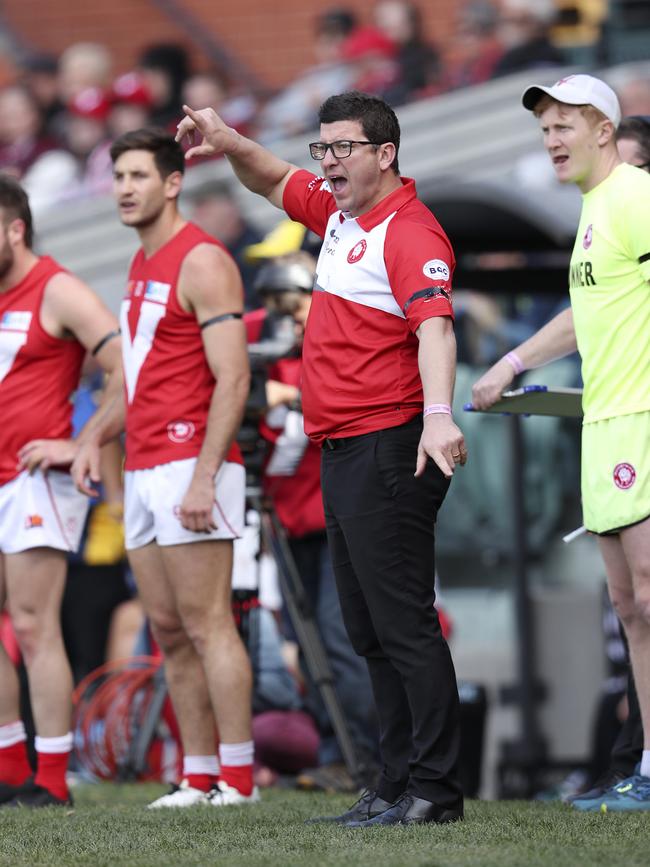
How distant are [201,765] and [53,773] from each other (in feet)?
1.76

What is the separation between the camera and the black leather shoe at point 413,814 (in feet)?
15.5

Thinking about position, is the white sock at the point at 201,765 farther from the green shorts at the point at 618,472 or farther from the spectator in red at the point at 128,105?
the spectator in red at the point at 128,105

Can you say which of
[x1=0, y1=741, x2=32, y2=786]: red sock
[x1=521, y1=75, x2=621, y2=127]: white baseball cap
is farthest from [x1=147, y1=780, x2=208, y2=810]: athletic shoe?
[x1=521, y1=75, x2=621, y2=127]: white baseball cap

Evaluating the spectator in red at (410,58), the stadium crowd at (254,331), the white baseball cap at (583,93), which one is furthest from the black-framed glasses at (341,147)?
the spectator in red at (410,58)

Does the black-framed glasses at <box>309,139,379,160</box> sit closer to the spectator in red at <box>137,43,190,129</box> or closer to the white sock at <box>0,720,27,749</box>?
the white sock at <box>0,720,27,749</box>

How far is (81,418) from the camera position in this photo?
811cm

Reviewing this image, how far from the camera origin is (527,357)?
213 inches

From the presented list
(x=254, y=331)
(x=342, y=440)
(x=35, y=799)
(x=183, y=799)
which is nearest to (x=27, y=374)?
(x=254, y=331)

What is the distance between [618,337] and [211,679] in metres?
1.90

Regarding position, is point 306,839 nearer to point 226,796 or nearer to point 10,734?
point 226,796

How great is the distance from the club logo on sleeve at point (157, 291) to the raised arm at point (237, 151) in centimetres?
61

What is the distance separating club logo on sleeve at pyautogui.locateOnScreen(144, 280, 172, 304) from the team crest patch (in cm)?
177

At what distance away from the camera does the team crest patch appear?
4926mm

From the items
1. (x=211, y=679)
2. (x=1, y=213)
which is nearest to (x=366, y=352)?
(x=211, y=679)
